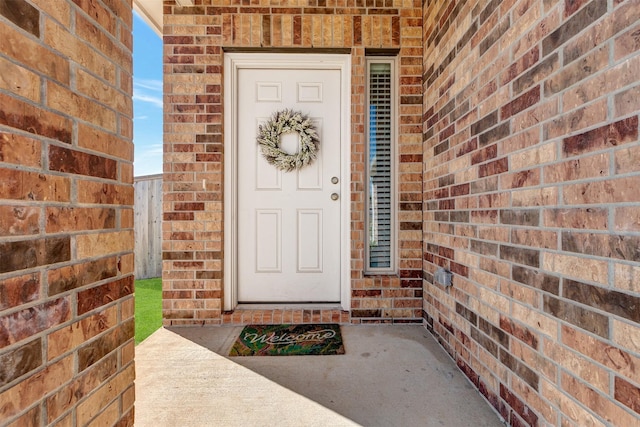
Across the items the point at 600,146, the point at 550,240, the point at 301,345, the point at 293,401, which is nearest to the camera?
the point at 600,146

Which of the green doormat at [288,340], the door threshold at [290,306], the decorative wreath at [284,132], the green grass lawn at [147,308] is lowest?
the green grass lawn at [147,308]

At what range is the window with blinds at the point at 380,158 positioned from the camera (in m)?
2.60

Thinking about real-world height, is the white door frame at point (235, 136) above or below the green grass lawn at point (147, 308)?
above

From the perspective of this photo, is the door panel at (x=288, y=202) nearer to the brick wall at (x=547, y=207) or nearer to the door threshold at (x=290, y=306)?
the door threshold at (x=290, y=306)

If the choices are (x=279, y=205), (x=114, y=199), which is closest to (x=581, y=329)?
(x=114, y=199)

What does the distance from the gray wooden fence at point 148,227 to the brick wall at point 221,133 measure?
2337 millimetres

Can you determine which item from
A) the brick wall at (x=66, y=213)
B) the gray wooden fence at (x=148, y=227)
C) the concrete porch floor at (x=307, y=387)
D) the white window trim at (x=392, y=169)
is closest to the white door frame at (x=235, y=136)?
the white window trim at (x=392, y=169)

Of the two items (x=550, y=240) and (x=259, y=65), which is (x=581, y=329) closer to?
(x=550, y=240)

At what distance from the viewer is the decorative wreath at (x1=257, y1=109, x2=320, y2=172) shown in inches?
101

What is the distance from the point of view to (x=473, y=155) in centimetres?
168

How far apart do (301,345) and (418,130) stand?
1.87 metres

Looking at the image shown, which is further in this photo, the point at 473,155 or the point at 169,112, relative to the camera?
the point at 169,112

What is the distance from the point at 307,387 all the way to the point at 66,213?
1.37m

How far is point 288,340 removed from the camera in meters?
2.21
